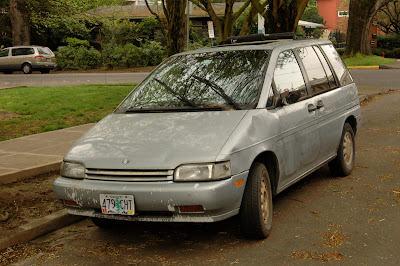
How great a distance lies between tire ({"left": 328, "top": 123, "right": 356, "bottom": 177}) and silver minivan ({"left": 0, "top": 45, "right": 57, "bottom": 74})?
28723 millimetres

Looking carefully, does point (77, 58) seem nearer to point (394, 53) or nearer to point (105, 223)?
point (394, 53)

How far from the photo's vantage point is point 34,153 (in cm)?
836

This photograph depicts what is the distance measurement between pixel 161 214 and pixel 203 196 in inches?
16.8

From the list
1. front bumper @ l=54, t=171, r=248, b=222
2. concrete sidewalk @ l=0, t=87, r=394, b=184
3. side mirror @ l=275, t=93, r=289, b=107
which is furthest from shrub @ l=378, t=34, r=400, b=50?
front bumper @ l=54, t=171, r=248, b=222

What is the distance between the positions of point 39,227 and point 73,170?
32.9 inches

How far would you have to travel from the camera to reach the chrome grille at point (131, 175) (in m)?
4.49

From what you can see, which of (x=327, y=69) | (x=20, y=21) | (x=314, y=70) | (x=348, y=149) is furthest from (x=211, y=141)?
(x=20, y=21)

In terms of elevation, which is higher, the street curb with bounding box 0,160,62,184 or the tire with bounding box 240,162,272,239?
the tire with bounding box 240,162,272,239

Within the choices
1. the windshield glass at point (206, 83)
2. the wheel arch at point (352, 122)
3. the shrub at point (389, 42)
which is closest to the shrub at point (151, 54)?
the shrub at point (389, 42)

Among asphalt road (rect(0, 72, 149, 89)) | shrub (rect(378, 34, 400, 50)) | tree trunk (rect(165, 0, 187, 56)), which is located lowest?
shrub (rect(378, 34, 400, 50))

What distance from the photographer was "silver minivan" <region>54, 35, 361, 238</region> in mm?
4480

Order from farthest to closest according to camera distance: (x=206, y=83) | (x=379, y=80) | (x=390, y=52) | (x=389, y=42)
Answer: (x=389, y=42) < (x=390, y=52) < (x=379, y=80) < (x=206, y=83)

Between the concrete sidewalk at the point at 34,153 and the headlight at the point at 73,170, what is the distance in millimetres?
2198

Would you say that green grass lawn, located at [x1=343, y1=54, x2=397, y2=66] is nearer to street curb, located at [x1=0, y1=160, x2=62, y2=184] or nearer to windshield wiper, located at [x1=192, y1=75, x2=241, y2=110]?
street curb, located at [x1=0, y1=160, x2=62, y2=184]
